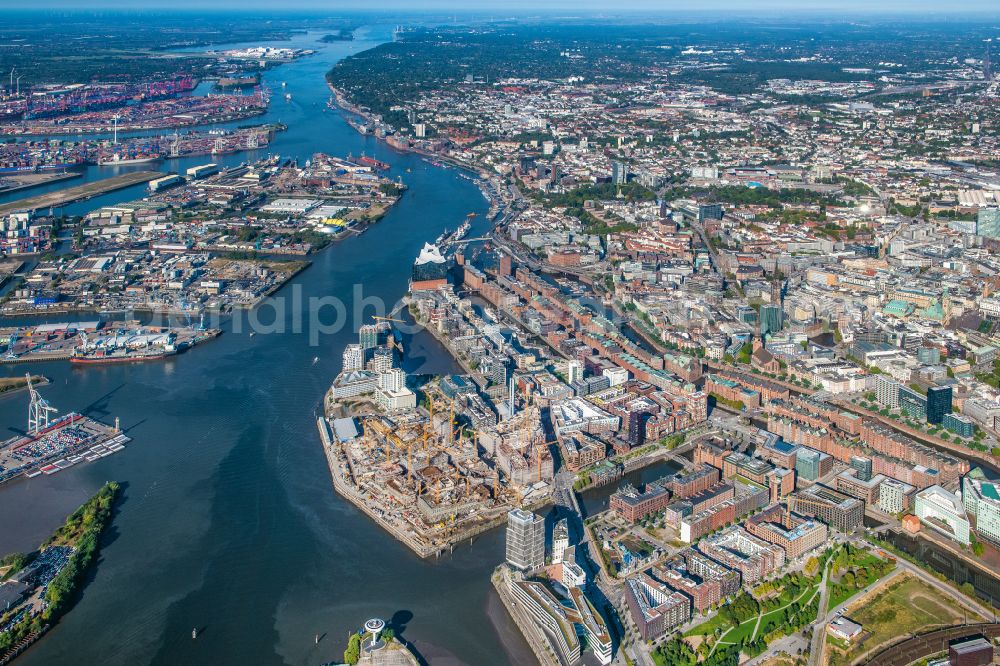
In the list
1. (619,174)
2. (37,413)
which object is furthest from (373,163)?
(37,413)

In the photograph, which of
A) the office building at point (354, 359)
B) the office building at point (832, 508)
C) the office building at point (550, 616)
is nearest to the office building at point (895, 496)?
the office building at point (832, 508)

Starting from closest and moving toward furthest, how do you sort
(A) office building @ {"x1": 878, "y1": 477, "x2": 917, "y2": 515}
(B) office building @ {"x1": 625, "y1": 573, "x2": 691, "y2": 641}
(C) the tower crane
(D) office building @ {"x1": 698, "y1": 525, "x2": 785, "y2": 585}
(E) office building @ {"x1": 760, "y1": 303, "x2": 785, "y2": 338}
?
(B) office building @ {"x1": 625, "y1": 573, "x2": 691, "y2": 641}
(D) office building @ {"x1": 698, "y1": 525, "x2": 785, "y2": 585}
(A) office building @ {"x1": 878, "y1": 477, "x2": 917, "y2": 515}
(C) the tower crane
(E) office building @ {"x1": 760, "y1": 303, "x2": 785, "y2": 338}

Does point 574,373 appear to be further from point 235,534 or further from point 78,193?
point 78,193

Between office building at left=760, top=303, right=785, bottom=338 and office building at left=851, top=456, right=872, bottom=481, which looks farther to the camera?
office building at left=760, top=303, right=785, bottom=338

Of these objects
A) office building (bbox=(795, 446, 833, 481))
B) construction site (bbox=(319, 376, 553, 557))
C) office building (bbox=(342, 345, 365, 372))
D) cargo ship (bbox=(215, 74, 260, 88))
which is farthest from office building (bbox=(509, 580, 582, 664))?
cargo ship (bbox=(215, 74, 260, 88))

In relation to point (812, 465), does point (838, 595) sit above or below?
below

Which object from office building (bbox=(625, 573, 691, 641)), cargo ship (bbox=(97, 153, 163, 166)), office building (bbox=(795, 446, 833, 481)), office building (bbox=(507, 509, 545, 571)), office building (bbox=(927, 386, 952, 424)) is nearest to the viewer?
office building (bbox=(625, 573, 691, 641))

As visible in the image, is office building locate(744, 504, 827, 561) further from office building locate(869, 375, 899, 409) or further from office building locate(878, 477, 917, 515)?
office building locate(869, 375, 899, 409)
